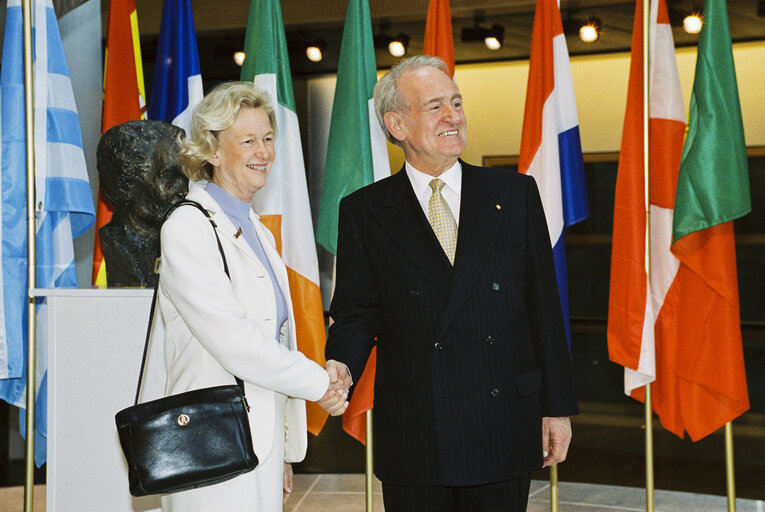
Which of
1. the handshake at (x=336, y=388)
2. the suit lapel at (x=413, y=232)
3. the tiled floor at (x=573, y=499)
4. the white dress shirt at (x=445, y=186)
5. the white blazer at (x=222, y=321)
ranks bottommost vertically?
the tiled floor at (x=573, y=499)

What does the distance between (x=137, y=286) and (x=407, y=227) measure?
108cm

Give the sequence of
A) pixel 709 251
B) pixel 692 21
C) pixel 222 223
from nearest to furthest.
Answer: pixel 222 223
pixel 709 251
pixel 692 21

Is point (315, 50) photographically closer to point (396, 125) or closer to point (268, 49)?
point (268, 49)

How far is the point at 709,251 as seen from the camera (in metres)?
3.42

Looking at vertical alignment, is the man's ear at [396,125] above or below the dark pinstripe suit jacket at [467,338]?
above

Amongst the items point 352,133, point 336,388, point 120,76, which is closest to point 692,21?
point 352,133

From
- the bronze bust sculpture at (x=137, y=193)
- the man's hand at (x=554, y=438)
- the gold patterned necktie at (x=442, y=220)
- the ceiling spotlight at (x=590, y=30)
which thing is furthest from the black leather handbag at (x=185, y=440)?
Answer: the ceiling spotlight at (x=590, y=30)

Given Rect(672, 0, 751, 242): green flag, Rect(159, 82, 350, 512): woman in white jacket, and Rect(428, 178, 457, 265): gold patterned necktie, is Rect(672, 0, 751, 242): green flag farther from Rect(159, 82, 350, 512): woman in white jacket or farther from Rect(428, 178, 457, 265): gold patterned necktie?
Rect(159, 82, 350, 512): woman in white jacket

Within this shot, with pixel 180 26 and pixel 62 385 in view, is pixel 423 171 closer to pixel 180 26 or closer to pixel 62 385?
pixel 62 385

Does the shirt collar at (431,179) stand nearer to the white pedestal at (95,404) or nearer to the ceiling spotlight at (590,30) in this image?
the white pedestal at (95,404)

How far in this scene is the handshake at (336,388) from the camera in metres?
2.17

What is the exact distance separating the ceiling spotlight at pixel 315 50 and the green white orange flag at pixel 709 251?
185 inches

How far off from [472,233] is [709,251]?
66.9 inches

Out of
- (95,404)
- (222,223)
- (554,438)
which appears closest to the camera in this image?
(222,223)
